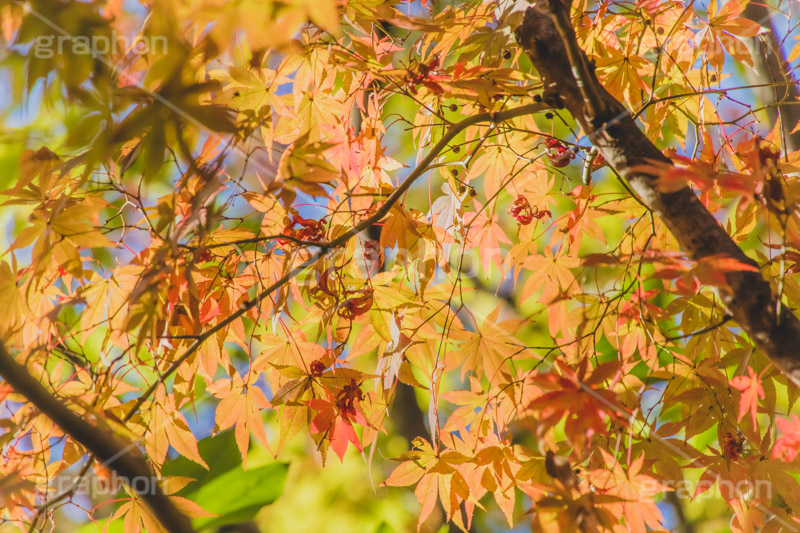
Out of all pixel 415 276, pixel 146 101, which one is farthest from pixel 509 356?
pixel 146 101

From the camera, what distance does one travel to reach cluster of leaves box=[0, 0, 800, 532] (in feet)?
2.20

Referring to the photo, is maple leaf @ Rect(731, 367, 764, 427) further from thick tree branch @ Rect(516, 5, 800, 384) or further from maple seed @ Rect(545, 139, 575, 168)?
maple seed @ Rect(545, 139, 575, 168)

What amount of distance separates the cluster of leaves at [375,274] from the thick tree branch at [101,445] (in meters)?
0.10

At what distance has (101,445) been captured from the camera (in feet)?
1.82

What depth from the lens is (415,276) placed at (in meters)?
0.97

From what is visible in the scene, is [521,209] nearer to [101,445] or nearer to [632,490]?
[632,490]

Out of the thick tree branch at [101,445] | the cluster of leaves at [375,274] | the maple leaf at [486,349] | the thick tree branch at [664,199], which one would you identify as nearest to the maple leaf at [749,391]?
the cluster of leaves at [375,274]

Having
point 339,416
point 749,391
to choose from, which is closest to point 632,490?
point 749,391

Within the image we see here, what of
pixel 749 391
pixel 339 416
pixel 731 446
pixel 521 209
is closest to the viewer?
pixel 749 391

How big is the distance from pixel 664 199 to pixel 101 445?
2.26ft

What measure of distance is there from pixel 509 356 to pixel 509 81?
466 mm

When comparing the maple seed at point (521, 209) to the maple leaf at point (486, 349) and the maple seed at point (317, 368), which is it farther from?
the maple seed at point (317, 368)

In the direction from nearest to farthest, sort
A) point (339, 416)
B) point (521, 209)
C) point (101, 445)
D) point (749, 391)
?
point (101, 445) → point (749, 391) → point (339, 416) → point (521, 209)

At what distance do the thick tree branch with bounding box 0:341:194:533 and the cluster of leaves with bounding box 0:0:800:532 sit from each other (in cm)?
10
